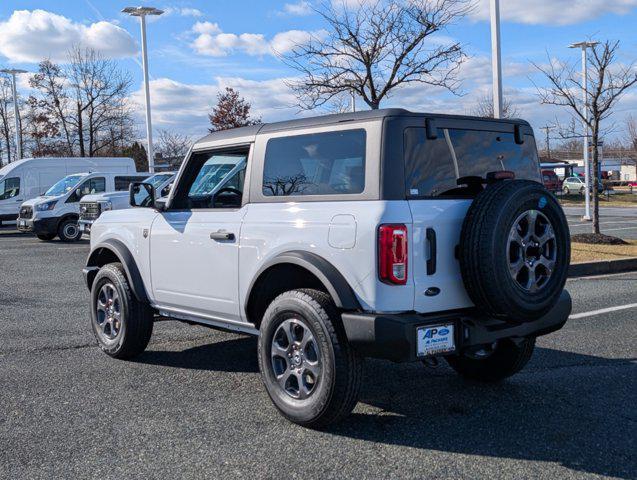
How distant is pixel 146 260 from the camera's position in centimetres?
573

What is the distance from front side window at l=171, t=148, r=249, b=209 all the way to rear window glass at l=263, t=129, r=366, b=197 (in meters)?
0.48

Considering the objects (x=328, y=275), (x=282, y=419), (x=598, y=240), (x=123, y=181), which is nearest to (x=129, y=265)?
(x=282, y=419)

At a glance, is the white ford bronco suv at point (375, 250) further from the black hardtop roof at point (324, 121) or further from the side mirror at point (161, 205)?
the side mirror at point (161, 205)

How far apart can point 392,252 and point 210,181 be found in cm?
211

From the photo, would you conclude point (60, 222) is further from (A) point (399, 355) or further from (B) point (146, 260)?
(A) point (399, 355)

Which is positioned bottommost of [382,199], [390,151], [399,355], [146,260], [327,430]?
[327,430]

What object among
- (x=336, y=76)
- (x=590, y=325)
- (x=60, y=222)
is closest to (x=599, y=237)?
(x=336, y=76)

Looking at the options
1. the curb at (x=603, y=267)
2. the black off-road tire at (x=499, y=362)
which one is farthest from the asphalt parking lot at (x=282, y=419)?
the curb at (x=603, y=267)

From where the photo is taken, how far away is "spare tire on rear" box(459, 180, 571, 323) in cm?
→ 396

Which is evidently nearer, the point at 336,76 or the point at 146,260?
the point at 146,260

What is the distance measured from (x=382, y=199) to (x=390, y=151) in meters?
0.30

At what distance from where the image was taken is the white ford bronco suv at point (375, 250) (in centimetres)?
395

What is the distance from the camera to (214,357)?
6094 mm

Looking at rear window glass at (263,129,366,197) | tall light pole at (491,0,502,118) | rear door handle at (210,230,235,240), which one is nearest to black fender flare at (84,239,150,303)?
rear door handle at (210,230,235,240)
